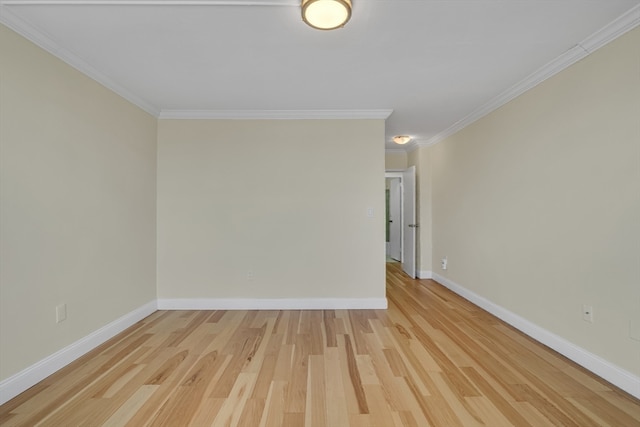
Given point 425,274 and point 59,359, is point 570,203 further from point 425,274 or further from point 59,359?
point 59,359

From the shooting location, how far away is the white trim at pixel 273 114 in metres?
3.27

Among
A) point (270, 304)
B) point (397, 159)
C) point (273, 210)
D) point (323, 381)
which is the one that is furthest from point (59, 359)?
point (397, 159)

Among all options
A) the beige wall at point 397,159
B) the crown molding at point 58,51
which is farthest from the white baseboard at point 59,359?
the beige wall at point 397,159

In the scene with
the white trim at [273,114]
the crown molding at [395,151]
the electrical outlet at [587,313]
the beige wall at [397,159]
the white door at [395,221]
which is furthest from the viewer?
the white door at [395,221]

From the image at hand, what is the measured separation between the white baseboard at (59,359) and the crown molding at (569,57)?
14.4 ft

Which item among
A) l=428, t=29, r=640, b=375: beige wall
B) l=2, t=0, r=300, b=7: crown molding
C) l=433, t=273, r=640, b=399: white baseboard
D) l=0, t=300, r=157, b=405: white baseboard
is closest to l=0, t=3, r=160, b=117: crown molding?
l=2, t=0, r=300, b=7: crown molding

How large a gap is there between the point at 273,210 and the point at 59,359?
2188 millimetres

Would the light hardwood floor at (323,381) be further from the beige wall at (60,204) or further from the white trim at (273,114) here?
the white trim at (273,114)

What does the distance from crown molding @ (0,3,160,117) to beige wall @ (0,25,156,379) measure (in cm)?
5

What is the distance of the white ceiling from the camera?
1.66m

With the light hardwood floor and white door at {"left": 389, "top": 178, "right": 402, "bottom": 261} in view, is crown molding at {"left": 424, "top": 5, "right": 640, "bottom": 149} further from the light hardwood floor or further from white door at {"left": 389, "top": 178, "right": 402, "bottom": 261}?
white door at {"left": 389, "top": 178, "right": 402, "bottom": 261}

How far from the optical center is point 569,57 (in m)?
2.12

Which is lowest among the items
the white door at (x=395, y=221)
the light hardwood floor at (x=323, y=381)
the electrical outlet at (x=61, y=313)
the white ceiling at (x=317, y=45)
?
the light hardwood floor at (x=323, y=381)

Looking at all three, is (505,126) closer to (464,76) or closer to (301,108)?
(464,76)
